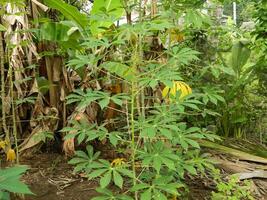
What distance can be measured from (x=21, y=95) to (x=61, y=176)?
602 mm

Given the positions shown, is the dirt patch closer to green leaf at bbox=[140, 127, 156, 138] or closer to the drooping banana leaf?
green leaf at bbox=[140, 127, 156, 138]

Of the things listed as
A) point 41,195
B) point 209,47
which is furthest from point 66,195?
point 209,47

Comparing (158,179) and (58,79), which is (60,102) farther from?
(158,179)

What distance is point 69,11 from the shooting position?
2781 millimetres

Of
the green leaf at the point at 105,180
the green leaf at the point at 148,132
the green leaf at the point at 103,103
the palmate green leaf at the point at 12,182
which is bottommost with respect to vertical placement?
the green leaf at the point at 105,180

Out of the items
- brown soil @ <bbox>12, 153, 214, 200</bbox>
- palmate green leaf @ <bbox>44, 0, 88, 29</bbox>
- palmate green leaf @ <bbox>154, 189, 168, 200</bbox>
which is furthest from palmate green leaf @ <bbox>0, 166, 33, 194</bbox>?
palmate green leaf @ <bbox>44, 0, 88, 29</bbox>

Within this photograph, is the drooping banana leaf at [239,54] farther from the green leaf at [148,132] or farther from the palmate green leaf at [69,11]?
the green leaf at [148,132]

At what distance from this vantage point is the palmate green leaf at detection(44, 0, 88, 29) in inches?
107

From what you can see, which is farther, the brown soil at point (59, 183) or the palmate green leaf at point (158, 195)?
the brown soil at point (59, 183)

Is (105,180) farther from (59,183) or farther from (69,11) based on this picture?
(69,11)

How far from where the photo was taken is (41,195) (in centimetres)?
249

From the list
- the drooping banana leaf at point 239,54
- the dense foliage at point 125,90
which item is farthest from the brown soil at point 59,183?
the drooping banana leaf at point 239,54

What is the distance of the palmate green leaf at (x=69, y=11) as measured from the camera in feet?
8.88

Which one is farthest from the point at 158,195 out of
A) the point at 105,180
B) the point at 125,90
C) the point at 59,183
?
the point at 125,90
